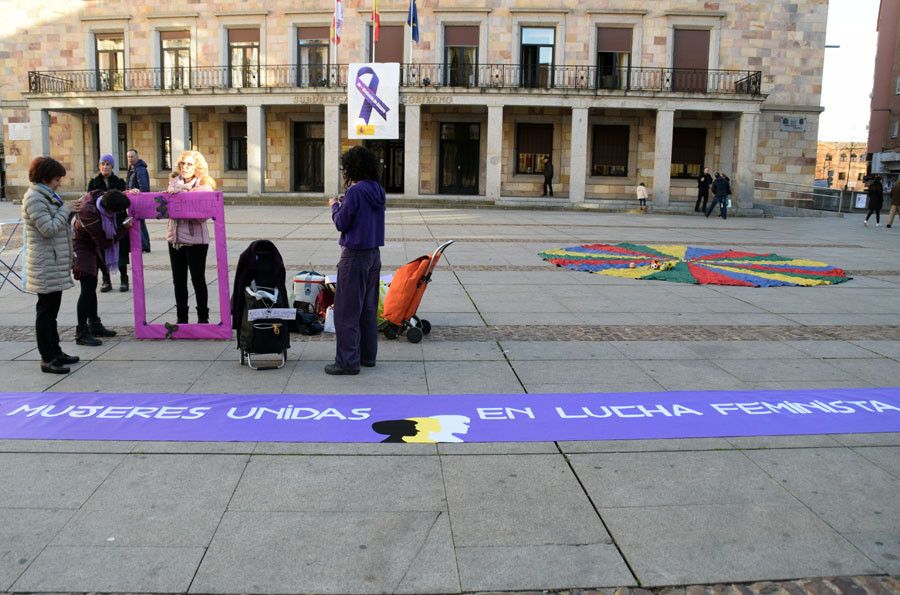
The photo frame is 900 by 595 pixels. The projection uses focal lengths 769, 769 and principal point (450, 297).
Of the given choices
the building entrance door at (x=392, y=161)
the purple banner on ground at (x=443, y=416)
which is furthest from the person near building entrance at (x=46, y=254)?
the building entrance door at (x=392, y=161)

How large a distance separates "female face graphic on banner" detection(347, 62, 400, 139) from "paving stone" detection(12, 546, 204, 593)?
87.6ft

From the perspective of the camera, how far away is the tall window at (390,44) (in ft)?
113

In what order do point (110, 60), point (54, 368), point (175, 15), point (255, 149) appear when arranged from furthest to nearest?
point (110, 60) → point (175, 15) → point (255, 149) → point (54, 368)

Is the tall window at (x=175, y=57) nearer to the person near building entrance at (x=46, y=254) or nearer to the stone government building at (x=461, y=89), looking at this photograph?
the stone government building at (x=461, y=89)

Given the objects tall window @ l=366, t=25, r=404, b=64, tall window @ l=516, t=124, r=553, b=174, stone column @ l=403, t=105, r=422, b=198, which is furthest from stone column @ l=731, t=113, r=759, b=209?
tall window @ l=366, t=25, r=404, b=64

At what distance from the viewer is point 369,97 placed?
2945 centimetres

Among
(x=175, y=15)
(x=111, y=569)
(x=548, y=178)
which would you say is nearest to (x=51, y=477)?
(x=111, y=569)

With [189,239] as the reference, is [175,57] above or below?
above

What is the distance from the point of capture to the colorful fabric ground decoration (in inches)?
481

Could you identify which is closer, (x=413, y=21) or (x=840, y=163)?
(x=413, y=21)

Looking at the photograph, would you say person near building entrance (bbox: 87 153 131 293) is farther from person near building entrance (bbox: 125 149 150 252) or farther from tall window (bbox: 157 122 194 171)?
tall window (bbox: 157 122 194 171)

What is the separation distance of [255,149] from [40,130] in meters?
10.6

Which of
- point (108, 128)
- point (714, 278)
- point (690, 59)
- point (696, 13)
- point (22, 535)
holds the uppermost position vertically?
point (696, 13)

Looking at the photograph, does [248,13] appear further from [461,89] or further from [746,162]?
[746,162]
